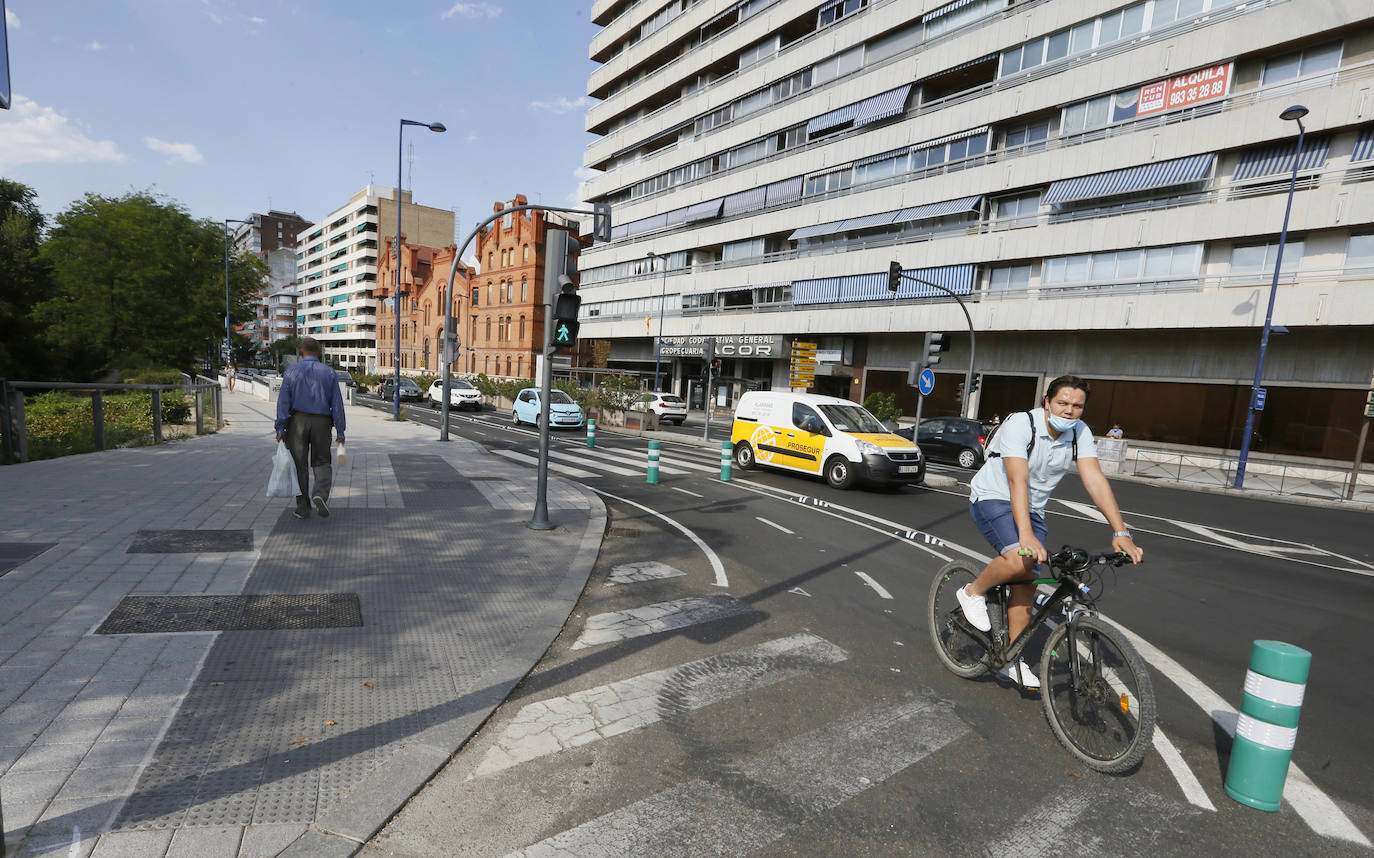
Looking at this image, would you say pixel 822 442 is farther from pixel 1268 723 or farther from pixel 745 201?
pixel 745 201

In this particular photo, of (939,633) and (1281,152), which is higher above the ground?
(1281,152)

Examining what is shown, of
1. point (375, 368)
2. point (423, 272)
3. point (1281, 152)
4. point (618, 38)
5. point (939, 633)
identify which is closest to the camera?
point (939, 633)

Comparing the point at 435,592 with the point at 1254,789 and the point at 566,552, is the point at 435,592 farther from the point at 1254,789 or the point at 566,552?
the point at 1254,789

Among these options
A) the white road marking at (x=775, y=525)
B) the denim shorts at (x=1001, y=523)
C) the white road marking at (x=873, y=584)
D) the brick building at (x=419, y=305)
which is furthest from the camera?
the brick building at (x=419, y=305)

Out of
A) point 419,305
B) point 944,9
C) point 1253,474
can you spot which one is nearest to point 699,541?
point 1253,474

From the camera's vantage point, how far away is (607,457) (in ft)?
55.3

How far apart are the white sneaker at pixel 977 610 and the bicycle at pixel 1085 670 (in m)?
0.07

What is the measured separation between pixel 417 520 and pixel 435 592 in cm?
270

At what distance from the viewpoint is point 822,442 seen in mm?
13195

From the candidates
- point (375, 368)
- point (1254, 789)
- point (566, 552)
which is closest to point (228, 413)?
point (566, 552)

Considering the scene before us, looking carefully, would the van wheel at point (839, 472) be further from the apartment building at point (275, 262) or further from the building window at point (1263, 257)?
the apartment building at point (275, 262)

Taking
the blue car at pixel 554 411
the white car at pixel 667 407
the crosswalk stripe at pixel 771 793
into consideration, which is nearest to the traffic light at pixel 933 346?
the blue car at pixel 554 411

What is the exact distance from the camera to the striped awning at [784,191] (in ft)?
115

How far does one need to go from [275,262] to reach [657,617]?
492 ft
